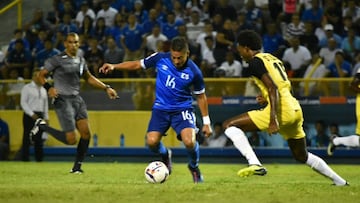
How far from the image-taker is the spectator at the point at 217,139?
843 inches

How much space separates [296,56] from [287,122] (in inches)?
390

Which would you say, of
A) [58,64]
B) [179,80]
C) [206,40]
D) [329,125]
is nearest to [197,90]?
[179,80]

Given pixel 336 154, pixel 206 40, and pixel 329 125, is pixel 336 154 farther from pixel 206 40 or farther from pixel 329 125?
pixel 206 40

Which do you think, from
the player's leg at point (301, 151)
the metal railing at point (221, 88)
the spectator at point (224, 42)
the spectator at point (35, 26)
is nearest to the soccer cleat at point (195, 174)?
the player's leg at point (301, 151)

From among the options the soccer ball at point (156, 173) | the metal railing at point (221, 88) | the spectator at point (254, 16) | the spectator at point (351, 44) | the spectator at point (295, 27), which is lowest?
the soccer ball at point (156, 173)

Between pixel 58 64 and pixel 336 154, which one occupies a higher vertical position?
pixel 58 64

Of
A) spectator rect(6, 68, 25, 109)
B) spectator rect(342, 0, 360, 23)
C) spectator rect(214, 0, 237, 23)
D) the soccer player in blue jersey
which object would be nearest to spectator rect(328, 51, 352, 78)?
spectator rect(342, 0, 360, 23)

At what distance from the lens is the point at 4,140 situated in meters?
22.4

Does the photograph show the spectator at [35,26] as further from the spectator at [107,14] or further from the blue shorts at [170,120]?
the blue shorts at [170,120]

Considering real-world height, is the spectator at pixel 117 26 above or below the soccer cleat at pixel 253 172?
above

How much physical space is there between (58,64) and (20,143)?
6986mm

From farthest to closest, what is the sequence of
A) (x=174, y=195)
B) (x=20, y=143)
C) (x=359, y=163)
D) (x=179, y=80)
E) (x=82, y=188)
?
(x=20, y=143) → (x=359, y=163) → (x=179, y=80) → (x=82, y=188) → (x=174, y=195)

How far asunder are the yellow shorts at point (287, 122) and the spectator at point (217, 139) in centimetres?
894

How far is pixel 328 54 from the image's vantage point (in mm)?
21703
